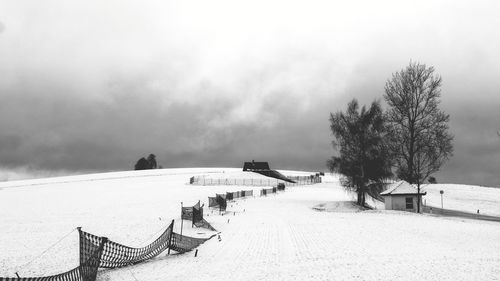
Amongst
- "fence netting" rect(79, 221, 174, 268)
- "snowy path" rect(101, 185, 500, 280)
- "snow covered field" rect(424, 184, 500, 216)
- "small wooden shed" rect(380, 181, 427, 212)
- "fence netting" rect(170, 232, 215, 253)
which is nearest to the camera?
"snowy path" rect(101, 185, 500, 280)

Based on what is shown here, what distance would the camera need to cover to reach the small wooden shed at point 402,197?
40.9 metres

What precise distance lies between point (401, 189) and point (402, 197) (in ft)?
2.74

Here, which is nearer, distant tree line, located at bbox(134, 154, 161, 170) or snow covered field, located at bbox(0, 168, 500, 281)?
snow covered field, located at bbox(0, 168, 500, 281)

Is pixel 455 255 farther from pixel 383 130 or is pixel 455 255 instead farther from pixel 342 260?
pixel 383 130

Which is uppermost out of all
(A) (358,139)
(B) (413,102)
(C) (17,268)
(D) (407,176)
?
(B) (413,102)

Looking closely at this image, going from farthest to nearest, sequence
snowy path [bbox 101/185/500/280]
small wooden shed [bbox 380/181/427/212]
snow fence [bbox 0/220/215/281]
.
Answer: small wooden shed [bbox 380/181/427/212]
snowy path [bbox 101/185/500/280]
snow fence [bbox 0/220/215/281]

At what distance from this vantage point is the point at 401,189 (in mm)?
41594

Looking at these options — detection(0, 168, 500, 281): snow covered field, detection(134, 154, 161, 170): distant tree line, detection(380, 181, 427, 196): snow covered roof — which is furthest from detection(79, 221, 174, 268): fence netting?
detection(134, 154, 161, 170): distant tree line

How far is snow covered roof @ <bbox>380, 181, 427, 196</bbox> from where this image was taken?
135 feet

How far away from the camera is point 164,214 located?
36.2 meters

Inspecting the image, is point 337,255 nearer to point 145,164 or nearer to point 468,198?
point 468,198

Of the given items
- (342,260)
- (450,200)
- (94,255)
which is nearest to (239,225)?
(342,260)

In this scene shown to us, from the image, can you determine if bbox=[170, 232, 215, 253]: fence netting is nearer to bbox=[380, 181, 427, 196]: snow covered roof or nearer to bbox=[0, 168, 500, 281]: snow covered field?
bbox=[0, 168, 500, 281]: snow covered field

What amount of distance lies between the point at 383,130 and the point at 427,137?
4.46 m
